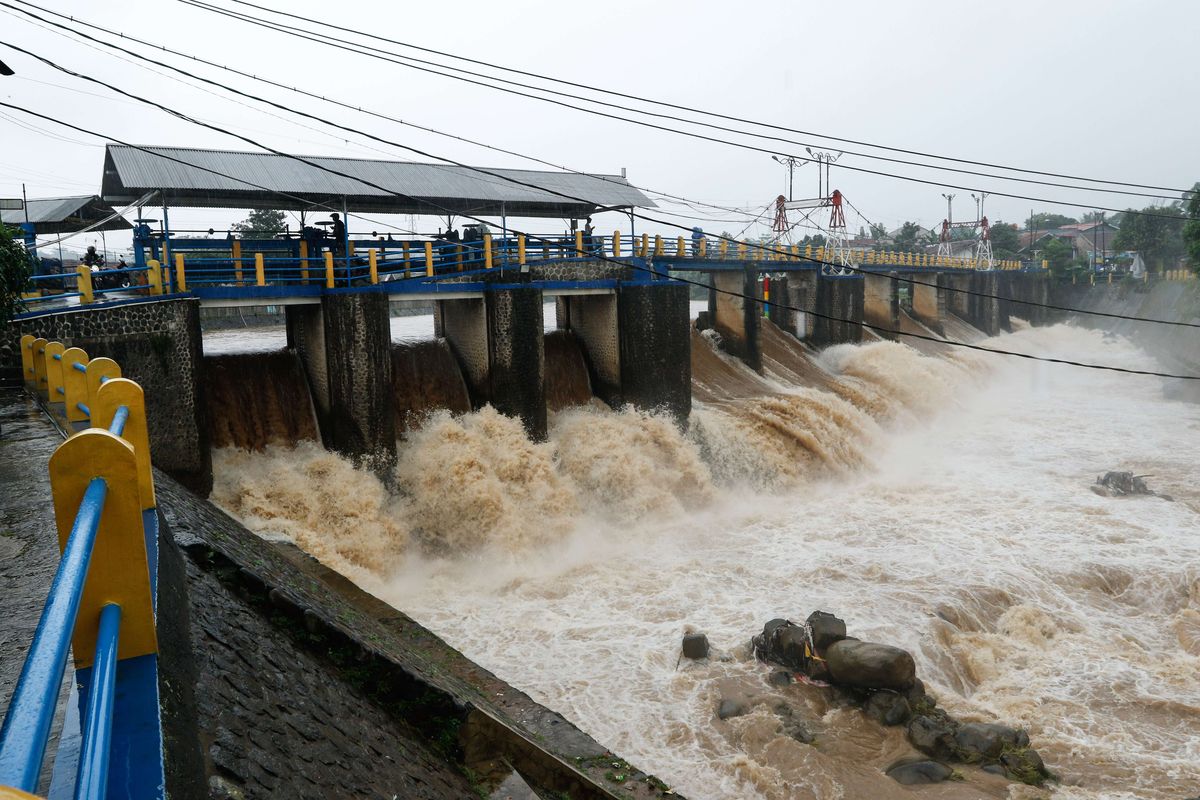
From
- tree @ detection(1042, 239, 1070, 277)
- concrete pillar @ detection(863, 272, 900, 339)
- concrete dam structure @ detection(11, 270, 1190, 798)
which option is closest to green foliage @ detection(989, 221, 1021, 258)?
tree @ detection(1042, 239, 1070, 277)

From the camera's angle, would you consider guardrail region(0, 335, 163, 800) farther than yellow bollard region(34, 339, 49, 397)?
No

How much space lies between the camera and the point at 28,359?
12000mm

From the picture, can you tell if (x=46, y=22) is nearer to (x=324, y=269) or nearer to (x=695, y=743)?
(x=324, y=269)

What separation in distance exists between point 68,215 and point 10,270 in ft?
41.0

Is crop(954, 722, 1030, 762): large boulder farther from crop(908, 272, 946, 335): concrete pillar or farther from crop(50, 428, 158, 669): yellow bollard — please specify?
crop(908, 272, 946, 335): concrete pillar

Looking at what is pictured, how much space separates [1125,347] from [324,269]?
53408 millimetres

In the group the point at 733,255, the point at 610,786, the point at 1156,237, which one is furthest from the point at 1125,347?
the point at 610,786

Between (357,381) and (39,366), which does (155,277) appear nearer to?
(39,366)

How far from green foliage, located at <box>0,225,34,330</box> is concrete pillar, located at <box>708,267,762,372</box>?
1846cm

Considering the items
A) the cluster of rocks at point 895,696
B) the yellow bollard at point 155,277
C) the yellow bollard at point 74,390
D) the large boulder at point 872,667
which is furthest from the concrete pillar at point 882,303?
→ the yellow bollard at point 74,390

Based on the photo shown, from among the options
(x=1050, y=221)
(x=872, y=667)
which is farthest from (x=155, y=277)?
(x=1050, y=221)

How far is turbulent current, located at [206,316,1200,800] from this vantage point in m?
9.46

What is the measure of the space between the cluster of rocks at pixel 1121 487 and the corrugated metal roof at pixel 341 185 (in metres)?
12.9

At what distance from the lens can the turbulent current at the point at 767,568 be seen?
9461 millimetres
